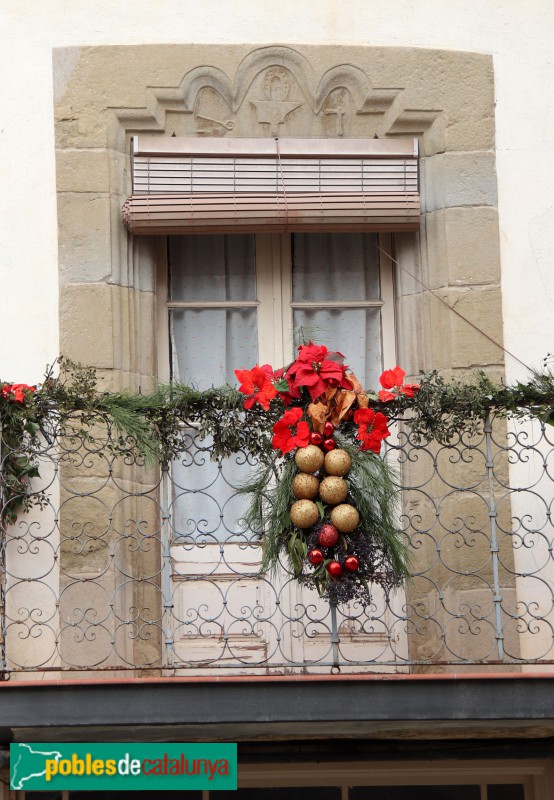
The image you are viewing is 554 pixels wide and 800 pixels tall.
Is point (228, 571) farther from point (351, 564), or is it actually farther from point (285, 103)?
point (285, 103)

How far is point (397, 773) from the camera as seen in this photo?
7.97 m

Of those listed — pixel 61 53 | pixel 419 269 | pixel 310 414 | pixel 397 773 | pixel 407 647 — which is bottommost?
pixel 397 773

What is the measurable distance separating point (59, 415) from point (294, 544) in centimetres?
117

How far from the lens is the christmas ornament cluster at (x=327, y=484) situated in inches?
276

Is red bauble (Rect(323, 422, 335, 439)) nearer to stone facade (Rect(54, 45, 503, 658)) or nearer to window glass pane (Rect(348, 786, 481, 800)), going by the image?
stone facade (Rect(54, 45, 503, 658))

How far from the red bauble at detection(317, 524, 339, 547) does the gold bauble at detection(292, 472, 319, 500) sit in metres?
0.15

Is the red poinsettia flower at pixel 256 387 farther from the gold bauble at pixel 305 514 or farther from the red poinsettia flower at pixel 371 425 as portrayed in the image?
the gold bauble at pixel 305 514

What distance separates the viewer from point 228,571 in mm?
8234

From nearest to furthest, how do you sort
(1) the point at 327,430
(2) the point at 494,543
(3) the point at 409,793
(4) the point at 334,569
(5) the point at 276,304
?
(4) the point at 334,569, (1) the point at 327,430, (2) the point at 494,543, (3) the point at 409,793, (5) the point at 276,304

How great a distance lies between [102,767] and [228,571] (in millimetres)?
1301

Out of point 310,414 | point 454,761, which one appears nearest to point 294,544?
point 310,414

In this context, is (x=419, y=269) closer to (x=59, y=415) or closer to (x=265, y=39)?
(x=265, y=39)

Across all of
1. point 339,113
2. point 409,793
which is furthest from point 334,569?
point 339,113

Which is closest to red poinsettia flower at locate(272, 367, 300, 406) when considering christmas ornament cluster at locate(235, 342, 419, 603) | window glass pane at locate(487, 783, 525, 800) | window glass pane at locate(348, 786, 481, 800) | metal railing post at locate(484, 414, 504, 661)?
christmas ornament cluster at locate(235, 342, 419, 603)
